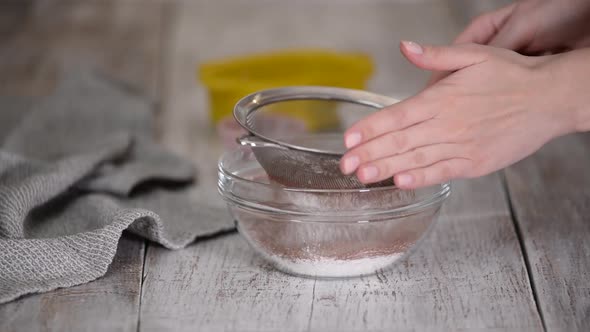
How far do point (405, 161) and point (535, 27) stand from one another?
1.41 ft

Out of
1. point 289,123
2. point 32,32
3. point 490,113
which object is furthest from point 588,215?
point 32,32

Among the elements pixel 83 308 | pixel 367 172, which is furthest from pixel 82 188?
pixel 367 172

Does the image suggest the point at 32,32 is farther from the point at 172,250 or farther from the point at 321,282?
the point at 321,282

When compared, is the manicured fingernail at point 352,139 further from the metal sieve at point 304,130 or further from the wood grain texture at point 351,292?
the wood grain texture at point 351,292

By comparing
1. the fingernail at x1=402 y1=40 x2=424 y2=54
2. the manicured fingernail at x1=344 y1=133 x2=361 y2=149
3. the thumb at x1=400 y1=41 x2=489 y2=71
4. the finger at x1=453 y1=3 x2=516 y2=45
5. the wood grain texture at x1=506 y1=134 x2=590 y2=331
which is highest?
the fingernail at x1=402 y1=40 x2=424 y2=54

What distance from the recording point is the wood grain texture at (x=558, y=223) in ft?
3.79

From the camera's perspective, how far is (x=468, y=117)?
3.60ft

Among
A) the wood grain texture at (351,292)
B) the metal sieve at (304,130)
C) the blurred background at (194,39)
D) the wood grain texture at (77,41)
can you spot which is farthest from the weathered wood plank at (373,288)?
the wood grain texture at (77,41)

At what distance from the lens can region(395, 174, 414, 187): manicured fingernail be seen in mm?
1091

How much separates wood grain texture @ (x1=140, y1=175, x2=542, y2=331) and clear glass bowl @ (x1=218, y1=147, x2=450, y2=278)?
31mm

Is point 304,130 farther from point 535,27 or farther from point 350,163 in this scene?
point 350,163

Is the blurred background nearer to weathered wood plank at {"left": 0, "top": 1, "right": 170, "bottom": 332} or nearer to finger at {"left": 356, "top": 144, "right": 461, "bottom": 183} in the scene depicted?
weathered wood plank at {"left": 0, "top": 1, "right": 170, "bottom": 332}

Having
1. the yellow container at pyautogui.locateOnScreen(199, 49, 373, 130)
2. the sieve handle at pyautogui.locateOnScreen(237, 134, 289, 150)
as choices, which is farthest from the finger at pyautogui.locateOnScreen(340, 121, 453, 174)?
the yellow container at pyautogui.locateOnScreen(199, 49, 373, 130)

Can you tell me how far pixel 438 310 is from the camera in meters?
1.13
